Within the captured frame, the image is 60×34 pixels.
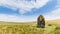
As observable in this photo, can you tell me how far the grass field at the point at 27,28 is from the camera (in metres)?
1.52

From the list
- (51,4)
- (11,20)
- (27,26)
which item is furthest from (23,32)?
(51,4)

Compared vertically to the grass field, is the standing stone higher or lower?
higher

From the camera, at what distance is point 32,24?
158 cm

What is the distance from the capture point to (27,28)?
1554 millimetres

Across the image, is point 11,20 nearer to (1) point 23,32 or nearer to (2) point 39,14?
(1) point 23,32

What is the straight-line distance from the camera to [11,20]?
158 centimetres

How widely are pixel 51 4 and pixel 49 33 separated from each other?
14.2 inches

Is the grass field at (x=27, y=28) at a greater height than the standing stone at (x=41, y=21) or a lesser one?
lesser

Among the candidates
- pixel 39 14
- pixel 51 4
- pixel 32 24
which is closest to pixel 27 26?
pixel 32 24

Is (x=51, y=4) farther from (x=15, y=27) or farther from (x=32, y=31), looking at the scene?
(x=15, y=27)

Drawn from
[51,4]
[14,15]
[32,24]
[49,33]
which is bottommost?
[49,33]

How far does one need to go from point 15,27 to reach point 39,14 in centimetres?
33

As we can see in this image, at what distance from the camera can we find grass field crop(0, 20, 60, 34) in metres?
1.52

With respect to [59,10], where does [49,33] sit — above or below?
below
